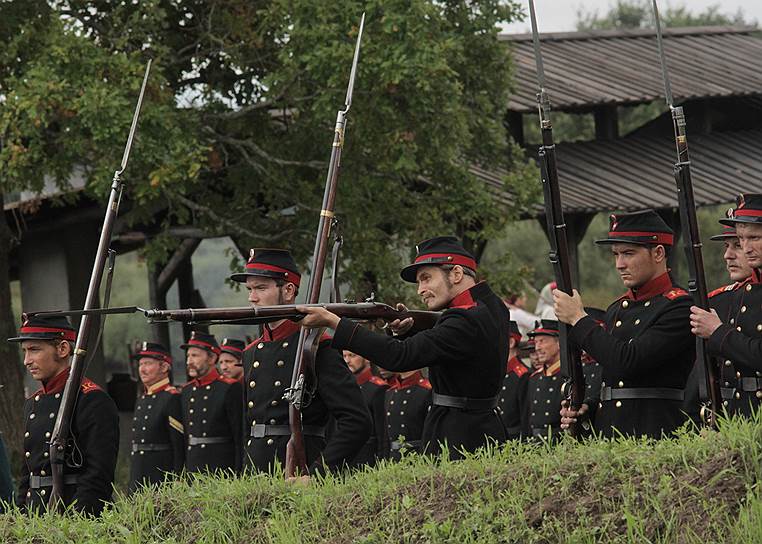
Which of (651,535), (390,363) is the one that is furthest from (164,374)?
(651,535)

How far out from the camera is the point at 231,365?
12125 mm

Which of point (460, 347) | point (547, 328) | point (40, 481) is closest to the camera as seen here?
point (460, 347)

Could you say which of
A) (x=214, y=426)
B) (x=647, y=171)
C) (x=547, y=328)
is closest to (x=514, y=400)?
(x=547, y=328)

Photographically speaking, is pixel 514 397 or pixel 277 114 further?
pixel 277 114

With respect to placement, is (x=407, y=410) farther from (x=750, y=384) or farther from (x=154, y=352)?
(x=750, y=384)

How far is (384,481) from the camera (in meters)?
5.75

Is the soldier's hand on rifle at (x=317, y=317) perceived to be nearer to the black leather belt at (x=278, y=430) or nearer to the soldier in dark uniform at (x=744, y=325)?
the black leather belt at (x=278, y=430)

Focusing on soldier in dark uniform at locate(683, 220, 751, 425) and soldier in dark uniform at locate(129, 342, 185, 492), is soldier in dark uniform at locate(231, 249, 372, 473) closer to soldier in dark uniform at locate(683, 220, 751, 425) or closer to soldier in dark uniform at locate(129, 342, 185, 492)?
soldier in dark uniform at locate(683, 220, 751, 425)

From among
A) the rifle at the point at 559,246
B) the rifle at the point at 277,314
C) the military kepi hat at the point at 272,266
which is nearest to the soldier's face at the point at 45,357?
the military kepi hat at the point at 272,266

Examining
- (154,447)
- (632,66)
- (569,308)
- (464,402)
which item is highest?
(632,66)

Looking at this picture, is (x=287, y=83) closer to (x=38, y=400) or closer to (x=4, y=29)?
(x=4, y=29)

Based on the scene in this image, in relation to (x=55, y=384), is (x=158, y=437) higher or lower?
lower

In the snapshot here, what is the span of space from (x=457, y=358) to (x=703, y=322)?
118 cm

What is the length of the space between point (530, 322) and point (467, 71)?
19.6ft
